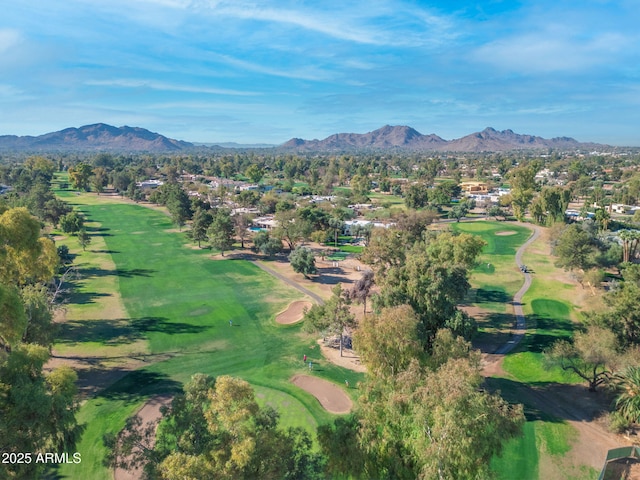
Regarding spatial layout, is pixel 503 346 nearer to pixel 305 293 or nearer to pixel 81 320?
pixel 305 293

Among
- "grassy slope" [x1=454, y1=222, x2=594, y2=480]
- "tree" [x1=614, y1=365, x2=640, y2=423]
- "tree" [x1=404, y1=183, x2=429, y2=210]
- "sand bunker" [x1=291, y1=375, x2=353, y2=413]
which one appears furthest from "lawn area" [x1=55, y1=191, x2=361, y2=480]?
"tree" [x1=404, y1=183, x2=429, y2=210]

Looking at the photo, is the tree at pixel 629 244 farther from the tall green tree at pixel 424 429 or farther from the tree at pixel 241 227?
the tree at pixel 241 227

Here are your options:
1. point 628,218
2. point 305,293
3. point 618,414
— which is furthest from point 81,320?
point 628,218

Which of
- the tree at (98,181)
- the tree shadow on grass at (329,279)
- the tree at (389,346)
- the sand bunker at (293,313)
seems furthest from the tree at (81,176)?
the tree at (389,346)

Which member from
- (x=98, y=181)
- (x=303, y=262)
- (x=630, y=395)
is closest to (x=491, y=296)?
(x=303, y=262)

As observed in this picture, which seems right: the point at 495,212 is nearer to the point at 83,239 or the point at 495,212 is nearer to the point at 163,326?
the point at 163,326

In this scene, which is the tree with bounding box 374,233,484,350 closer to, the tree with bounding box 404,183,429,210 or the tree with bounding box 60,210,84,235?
the tree with bounding box 60,210,84,235

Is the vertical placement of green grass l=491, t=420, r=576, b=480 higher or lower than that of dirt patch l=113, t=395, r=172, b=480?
lower
